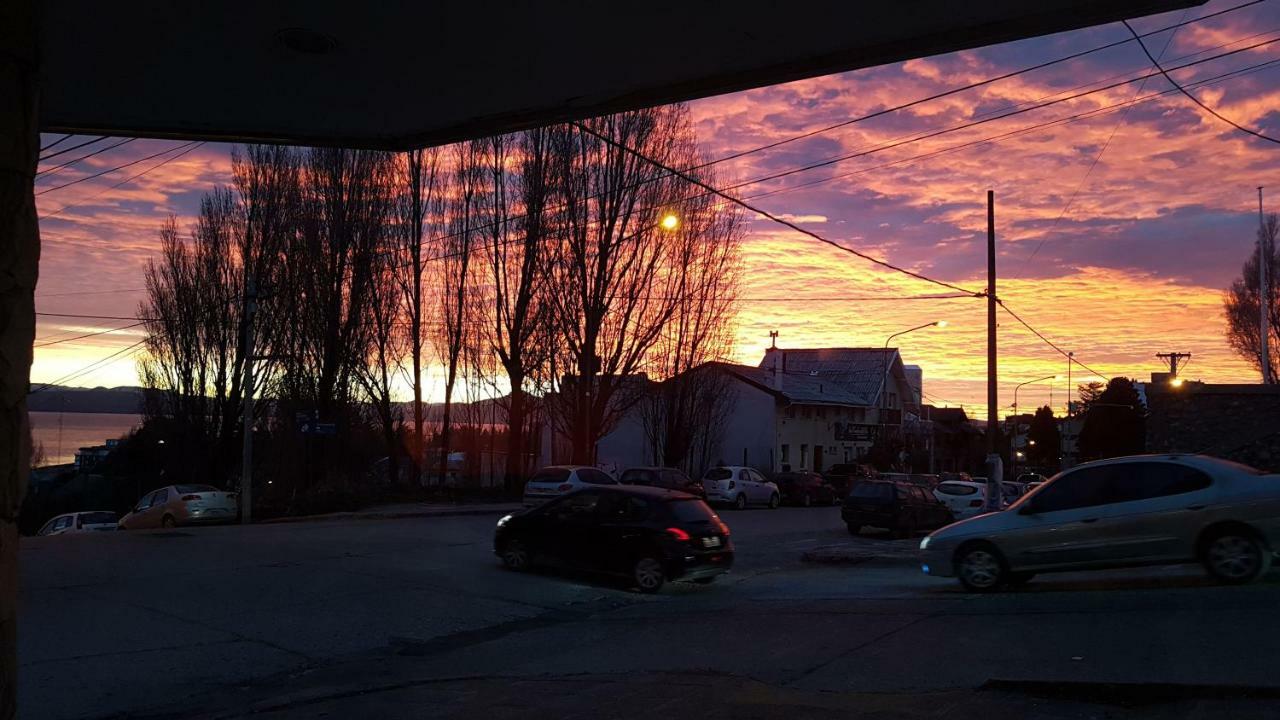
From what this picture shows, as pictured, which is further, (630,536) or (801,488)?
(801,488)

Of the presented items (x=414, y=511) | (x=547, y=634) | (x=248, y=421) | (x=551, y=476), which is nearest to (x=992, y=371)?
(x=551, y=476)

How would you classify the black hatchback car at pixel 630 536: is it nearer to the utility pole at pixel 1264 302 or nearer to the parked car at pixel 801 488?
the parked car at pixel 801 488

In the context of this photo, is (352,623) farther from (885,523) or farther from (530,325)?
(530,325)

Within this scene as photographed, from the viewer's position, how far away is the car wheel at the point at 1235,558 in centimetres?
1121

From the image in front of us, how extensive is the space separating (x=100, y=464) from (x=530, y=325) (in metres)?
29.0

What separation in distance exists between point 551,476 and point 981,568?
17.0m

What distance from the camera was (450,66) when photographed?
8219 millimetres

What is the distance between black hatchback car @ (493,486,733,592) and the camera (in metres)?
14.4

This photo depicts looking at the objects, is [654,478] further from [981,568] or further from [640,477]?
[981,568]

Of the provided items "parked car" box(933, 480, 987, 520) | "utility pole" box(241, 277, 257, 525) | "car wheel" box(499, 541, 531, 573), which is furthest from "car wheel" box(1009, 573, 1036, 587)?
"utility pole" box(241, 277, 257, 525)

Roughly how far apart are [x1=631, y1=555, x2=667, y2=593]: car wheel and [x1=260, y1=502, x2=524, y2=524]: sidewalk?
14904 mm

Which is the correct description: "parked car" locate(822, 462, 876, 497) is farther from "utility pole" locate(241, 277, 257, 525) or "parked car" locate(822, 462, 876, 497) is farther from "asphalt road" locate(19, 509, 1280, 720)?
"asphalt road" locate(19, 509, 1280, 720)

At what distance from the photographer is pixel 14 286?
3000 mm

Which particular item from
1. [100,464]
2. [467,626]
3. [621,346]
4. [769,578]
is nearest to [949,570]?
[769,578]
